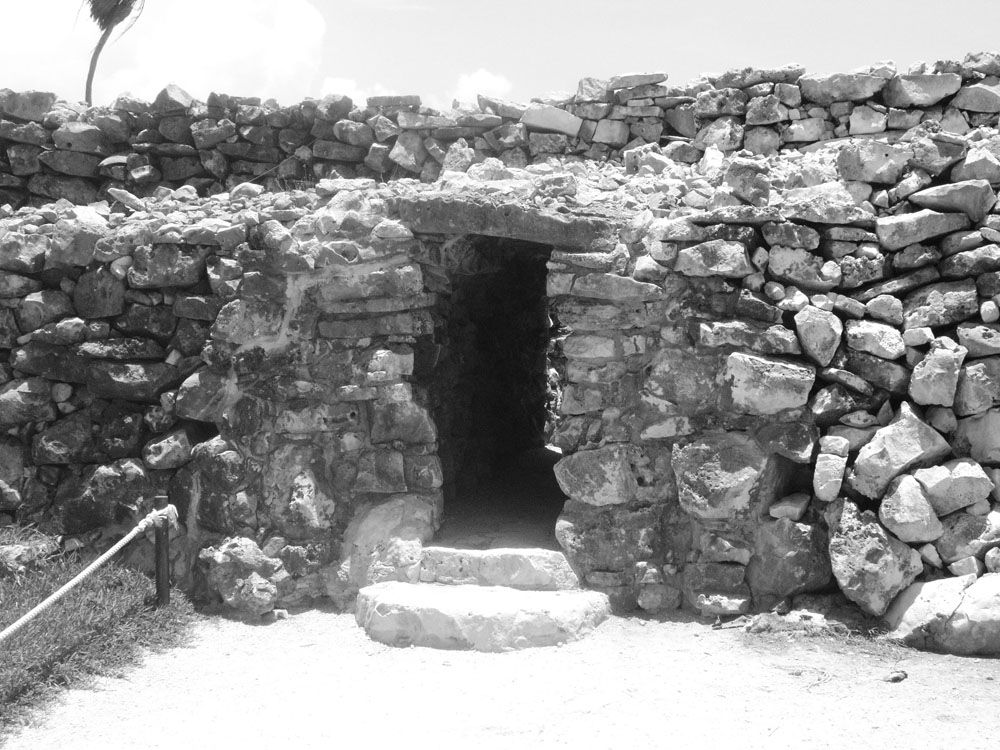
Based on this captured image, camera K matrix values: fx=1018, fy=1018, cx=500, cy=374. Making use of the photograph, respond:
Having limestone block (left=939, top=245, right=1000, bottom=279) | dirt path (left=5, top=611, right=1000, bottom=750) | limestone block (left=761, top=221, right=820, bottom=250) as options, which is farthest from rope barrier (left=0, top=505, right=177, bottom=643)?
limestone block (left=939, top=245, right=1000, bottom=279)

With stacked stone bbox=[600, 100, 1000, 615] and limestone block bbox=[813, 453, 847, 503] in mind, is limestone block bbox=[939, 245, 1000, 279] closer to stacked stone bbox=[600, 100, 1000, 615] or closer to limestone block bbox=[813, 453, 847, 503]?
stacked stone bbox=[600, 100, 1000, 615]

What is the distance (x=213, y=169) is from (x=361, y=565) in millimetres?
4519

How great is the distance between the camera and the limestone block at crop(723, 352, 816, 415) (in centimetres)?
492

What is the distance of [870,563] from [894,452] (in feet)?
1.74

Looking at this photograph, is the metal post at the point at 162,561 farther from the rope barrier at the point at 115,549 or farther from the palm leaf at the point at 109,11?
the palm leaf at the point at 109,11

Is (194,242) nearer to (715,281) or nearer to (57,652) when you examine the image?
(57,652)

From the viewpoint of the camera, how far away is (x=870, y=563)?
4.68 meters

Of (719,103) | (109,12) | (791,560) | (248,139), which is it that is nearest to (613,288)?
(791,560)

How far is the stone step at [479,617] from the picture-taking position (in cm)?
477

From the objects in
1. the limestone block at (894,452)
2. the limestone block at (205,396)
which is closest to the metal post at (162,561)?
the limestone block at (205,396)

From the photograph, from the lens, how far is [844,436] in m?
4.91

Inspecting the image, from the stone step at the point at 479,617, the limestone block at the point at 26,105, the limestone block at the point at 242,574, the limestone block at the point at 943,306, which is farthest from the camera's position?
the limestone block at the point at 26,105

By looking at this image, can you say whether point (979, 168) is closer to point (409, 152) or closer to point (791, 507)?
point (791, 507)

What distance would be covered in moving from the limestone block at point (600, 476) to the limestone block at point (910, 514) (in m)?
1.22
